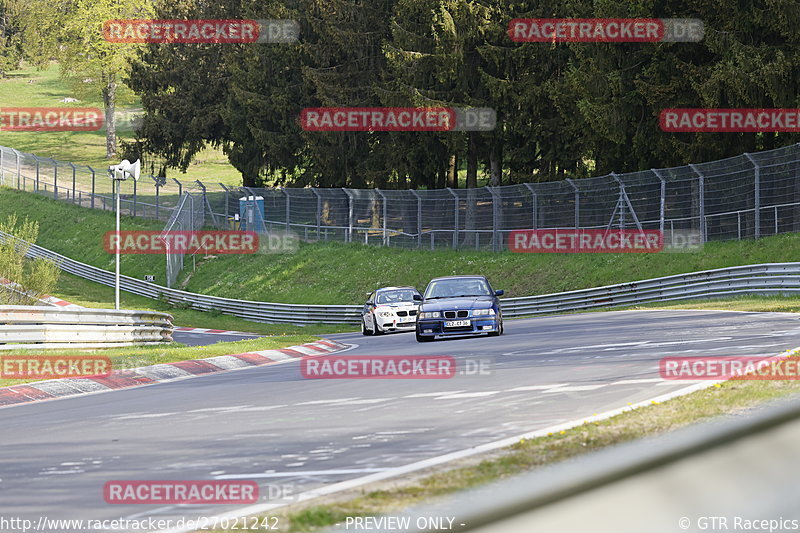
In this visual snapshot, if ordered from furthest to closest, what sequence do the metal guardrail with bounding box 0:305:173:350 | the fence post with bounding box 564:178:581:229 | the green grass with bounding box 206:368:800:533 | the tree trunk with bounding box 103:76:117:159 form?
the tree trunk with bounding box 103:76:117:159 → the fence post with bounding box 564:178:581:229 → the metal guardrail with bounding box 0:305:173:350 → the green grass with bounding box 206:368:800:533

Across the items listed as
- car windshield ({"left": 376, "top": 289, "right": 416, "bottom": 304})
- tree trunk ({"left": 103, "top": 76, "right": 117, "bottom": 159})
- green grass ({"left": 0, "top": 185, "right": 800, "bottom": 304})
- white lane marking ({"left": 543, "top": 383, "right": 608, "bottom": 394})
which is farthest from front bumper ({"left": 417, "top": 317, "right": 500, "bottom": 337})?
tree trunk ({"left": 103, "top": 76, "right": 117, "bottom": 159})

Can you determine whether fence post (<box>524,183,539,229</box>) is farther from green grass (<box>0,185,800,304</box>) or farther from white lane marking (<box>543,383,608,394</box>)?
white lane marking (<box>543,383,608,394</box>)

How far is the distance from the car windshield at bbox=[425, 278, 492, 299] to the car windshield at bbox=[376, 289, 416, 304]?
6.62m

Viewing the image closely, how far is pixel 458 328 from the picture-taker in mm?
21641

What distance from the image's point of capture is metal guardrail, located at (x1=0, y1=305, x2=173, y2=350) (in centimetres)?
1973

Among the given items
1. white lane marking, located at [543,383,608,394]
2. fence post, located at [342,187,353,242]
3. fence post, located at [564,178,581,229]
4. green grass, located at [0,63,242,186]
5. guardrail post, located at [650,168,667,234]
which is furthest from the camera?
green grass, located at [0,63,242,186]

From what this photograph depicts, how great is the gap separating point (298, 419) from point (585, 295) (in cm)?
2635

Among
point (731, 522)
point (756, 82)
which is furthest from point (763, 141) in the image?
point (731, 522)

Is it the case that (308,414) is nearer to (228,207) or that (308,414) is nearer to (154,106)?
(228,207)

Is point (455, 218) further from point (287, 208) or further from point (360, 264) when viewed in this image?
point (287, 208)

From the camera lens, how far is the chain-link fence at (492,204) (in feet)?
106

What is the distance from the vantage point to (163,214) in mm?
60250

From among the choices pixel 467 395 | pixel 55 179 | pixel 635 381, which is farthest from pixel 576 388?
pixel 55 179

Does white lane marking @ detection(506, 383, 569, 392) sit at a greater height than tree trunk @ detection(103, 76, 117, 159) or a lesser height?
lesser
